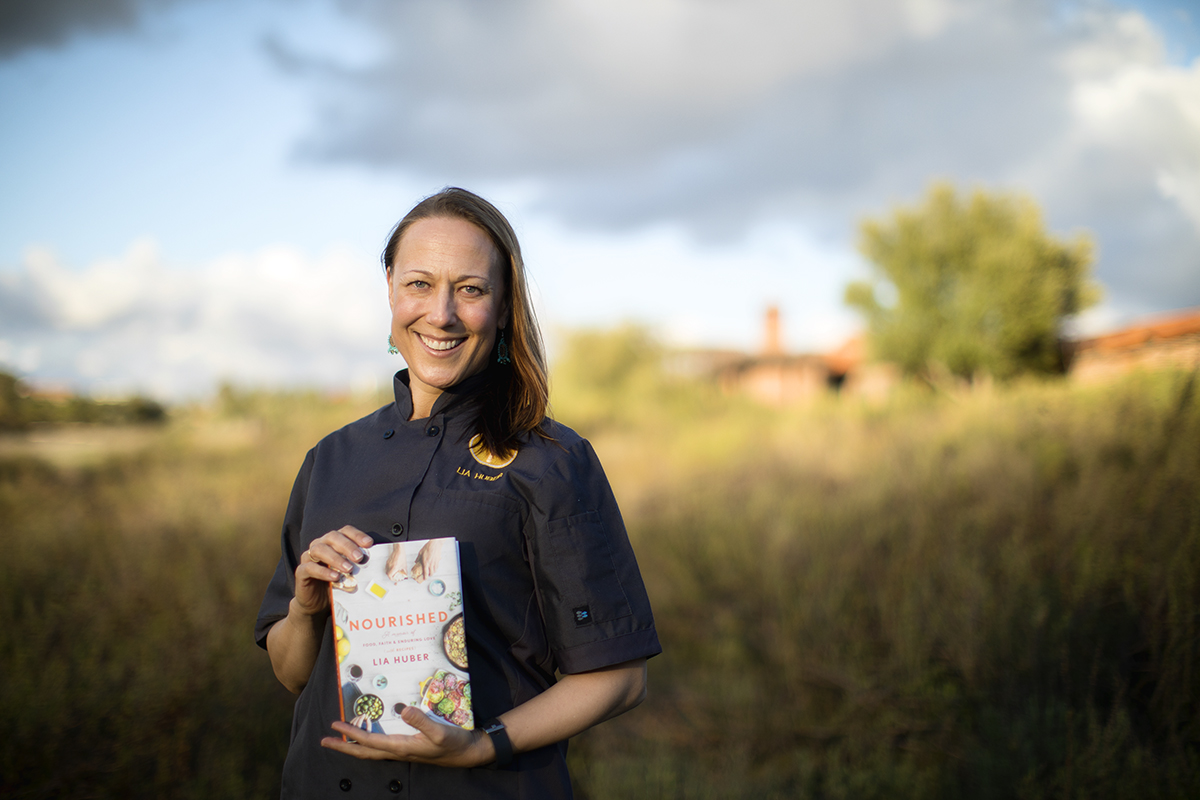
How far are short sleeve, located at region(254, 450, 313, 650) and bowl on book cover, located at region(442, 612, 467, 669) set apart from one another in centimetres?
52

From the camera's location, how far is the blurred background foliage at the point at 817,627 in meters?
3.53

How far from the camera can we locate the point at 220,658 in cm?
426

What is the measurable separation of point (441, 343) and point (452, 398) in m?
0.13

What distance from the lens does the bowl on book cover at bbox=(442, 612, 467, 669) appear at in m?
1.35

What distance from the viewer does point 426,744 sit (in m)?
1.30

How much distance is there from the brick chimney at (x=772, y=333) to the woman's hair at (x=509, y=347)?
131ft

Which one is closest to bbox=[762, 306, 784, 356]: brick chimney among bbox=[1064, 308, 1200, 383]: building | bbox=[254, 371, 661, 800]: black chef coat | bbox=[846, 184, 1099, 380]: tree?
bbox=[846, 184, 1099, 380]: tree

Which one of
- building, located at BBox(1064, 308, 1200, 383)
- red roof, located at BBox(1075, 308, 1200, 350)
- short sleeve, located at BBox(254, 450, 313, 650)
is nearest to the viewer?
short sleeve, located at BBox(254, 450, 313, 650)

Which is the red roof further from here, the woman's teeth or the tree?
the woman's teeth

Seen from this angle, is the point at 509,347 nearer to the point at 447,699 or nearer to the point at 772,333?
the point at 447,699

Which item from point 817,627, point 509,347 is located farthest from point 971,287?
point 509,347

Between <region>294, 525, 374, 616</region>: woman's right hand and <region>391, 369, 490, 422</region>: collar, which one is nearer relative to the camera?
<region>294, 525, 374, 616</region>: woman's right hand

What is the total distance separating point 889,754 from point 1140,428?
361cm

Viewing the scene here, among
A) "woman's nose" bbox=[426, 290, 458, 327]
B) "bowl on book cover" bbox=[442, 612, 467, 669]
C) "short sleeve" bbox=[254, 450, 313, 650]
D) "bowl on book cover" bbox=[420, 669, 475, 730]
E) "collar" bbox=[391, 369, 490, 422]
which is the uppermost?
"woman's nose" bbox=[426, 290, 458, 327]
